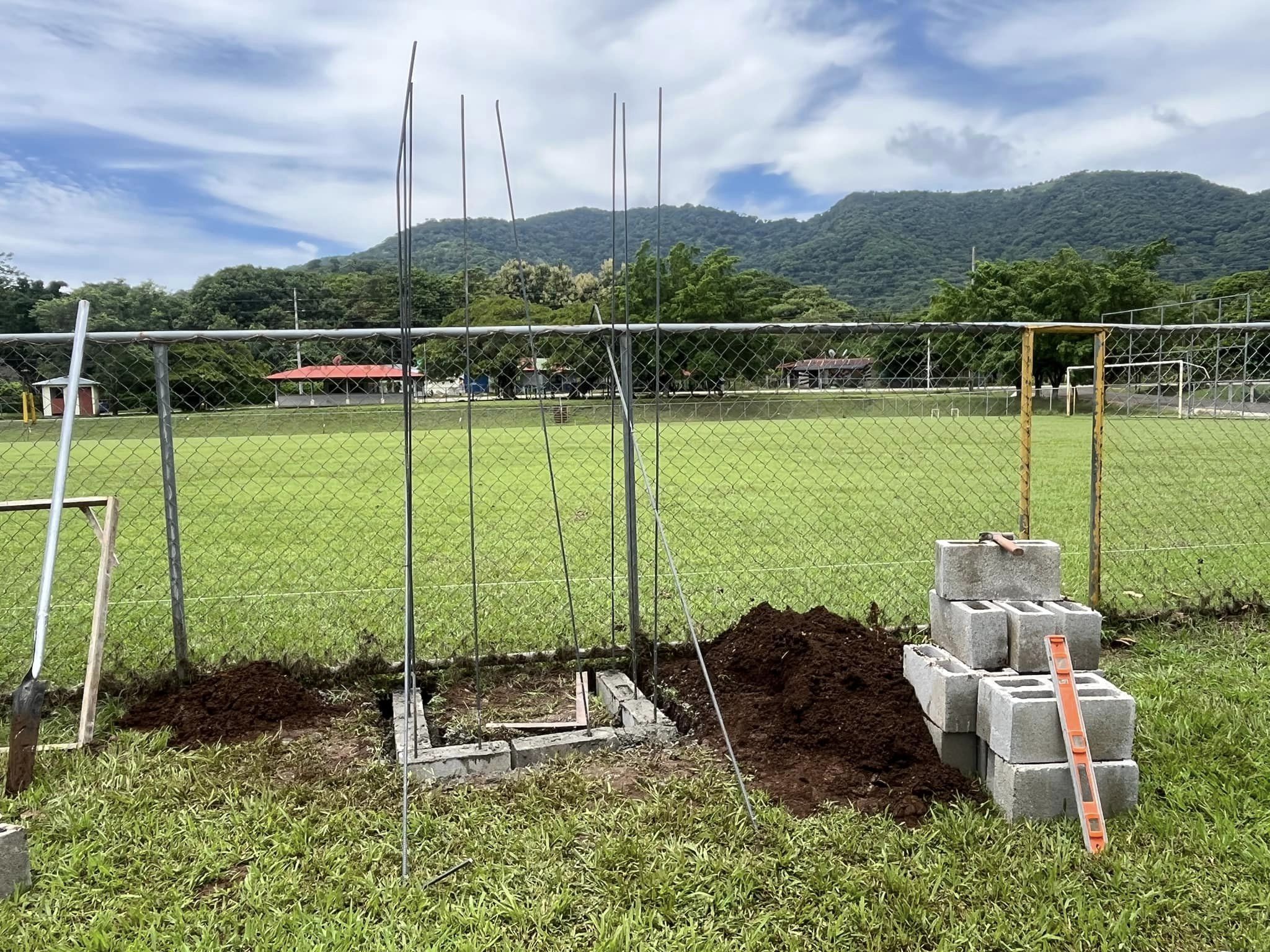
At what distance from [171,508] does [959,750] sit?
359 cm

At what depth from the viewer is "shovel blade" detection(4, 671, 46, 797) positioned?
9.05ft

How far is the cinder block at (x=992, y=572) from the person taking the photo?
3.20 m

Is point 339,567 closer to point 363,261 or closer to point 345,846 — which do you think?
point 345,846

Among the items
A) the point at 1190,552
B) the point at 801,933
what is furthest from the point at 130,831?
the point at 1190,552

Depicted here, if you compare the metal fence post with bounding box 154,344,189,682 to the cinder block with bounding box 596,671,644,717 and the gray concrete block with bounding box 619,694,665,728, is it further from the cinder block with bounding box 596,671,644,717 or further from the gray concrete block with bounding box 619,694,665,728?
the gray concrete block with bounding box 619,694,665,728

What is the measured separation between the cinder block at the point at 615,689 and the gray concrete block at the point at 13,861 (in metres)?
2.14

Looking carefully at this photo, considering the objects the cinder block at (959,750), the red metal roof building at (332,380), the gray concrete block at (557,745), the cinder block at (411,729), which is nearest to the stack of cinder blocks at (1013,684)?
the cinder block at (959,750)

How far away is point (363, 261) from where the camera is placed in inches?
2955

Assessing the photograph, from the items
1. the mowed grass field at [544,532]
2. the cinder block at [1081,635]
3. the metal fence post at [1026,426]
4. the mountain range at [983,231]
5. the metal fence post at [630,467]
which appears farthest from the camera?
the mountain range at [983,231]

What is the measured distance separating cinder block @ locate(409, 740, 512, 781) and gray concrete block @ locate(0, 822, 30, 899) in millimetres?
1154

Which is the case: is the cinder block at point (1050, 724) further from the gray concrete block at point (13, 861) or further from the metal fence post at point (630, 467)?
the gray concrete block at point (13, 861)

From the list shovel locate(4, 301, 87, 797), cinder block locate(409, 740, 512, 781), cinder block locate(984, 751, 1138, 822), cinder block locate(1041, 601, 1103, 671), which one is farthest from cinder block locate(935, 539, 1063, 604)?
shovel locate(4, 301, 87, 797)

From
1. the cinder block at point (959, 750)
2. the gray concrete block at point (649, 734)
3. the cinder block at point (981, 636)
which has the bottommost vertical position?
the gray concrete block at point (649, 734)

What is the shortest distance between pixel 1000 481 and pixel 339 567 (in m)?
9.06
